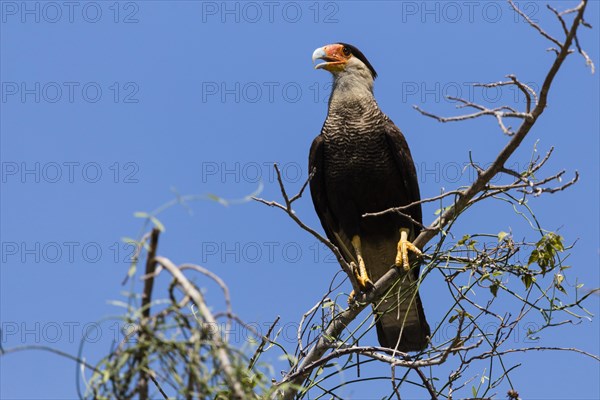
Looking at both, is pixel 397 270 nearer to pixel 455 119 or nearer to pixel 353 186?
pixel 353 186

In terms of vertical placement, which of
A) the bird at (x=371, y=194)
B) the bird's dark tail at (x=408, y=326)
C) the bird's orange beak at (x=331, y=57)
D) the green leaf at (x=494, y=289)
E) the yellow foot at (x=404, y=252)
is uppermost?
the bird's orange beak at (x=331, y=57)

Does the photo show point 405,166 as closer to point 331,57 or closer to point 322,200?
point 322,200

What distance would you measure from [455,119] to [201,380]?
59.8 inches

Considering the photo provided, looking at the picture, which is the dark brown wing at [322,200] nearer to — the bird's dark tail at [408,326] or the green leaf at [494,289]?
the bird's dark tail at [408,326]

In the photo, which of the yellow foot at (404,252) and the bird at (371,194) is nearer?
the yellow foot at (404,252)

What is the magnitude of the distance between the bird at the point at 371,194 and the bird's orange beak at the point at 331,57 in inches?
25.8

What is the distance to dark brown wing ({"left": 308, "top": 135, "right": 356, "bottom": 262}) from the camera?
5.64 m

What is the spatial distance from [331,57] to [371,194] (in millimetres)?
1462

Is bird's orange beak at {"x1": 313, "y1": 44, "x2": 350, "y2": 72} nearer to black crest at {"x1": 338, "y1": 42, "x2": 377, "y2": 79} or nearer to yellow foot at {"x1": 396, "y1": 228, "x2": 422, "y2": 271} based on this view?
black crest at {"x1": 338, "y1": 42, "x2": 377, "y2": 79}

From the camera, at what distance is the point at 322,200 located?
5.69m

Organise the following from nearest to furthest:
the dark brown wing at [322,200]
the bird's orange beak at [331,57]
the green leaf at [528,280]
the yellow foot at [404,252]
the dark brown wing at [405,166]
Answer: the green leaf at [528,280], the yellow foot at [404,252], the dark brown wing at [405,166], the dark brown wing at [322,200], the bird's orange beak at [331,57]

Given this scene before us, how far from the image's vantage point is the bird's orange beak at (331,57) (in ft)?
20.9

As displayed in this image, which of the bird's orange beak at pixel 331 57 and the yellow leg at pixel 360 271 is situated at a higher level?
the bird's orange beak at pixel 331 57

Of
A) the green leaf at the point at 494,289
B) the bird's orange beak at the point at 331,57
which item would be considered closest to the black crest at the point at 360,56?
the bird's orange beak at the point at 331,57
